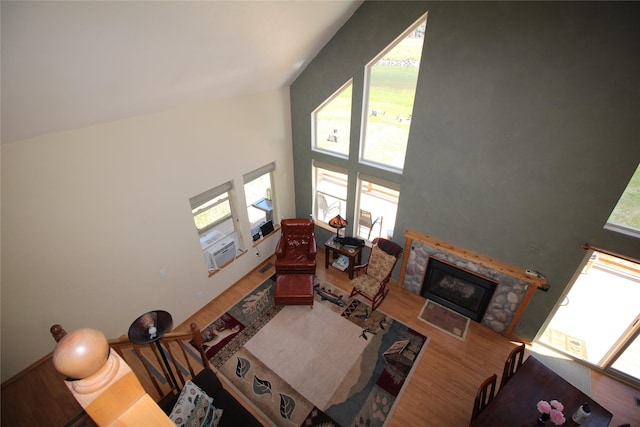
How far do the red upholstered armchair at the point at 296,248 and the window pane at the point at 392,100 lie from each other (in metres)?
1.82

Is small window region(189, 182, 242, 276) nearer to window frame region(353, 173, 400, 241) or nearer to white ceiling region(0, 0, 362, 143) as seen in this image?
white ceiling region(0, 0, 362, 143)

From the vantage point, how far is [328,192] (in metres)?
6.23

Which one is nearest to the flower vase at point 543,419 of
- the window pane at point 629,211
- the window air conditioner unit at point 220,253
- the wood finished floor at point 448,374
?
the wood finished floor at point 448,374

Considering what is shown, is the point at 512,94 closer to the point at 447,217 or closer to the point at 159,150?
the point at 447,217

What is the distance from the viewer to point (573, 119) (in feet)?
11.0

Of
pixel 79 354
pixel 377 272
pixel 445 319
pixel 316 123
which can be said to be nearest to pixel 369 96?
pixel 316 123

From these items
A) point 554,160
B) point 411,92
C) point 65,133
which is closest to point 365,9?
point 411,92

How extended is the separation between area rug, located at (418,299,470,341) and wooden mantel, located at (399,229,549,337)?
65 cm

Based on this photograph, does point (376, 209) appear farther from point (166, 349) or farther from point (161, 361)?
point (161, 361)

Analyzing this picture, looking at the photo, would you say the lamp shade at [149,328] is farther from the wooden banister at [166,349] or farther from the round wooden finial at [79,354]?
the round wooden finial at [79,354]

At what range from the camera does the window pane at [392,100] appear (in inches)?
166

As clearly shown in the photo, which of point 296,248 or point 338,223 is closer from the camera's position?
point 338,223

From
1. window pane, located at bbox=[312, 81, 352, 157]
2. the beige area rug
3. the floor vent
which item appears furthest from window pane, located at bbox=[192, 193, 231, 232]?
the beige area rug

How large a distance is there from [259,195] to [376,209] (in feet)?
7.65
